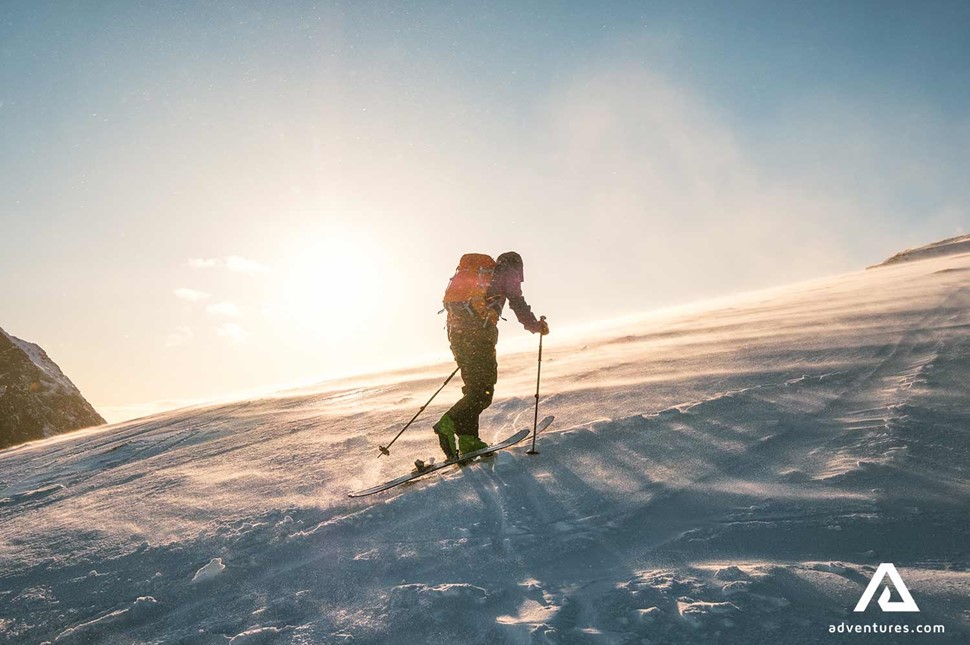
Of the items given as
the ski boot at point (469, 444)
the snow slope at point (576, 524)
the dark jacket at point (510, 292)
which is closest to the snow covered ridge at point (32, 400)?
the snow slope at point (576, 524)

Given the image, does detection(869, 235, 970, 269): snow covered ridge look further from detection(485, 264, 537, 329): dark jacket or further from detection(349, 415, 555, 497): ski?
detection(349, 415, 555, 497): ski

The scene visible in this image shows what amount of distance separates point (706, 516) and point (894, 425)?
1837mm

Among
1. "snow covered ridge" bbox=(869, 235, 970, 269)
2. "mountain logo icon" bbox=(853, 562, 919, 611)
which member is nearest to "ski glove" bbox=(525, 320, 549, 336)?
"mountain logo icon" bbox=(853, 562, 919, 611)

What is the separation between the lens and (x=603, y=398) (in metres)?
5.43

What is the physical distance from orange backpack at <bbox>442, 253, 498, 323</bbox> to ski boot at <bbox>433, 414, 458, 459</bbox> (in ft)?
3.64

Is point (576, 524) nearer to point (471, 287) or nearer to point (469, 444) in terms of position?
point (469, 444)

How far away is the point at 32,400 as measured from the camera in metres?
14.3

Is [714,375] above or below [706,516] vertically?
above

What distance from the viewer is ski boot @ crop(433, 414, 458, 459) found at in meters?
4.63

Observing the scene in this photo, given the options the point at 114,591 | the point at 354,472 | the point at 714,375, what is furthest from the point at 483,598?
the point at 714,375

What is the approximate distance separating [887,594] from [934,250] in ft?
80.2

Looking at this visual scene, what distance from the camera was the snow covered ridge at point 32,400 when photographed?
536 inches

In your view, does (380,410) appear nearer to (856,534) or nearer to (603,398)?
(603,398)

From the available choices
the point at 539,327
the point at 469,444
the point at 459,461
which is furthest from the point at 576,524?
the point at 539,327
